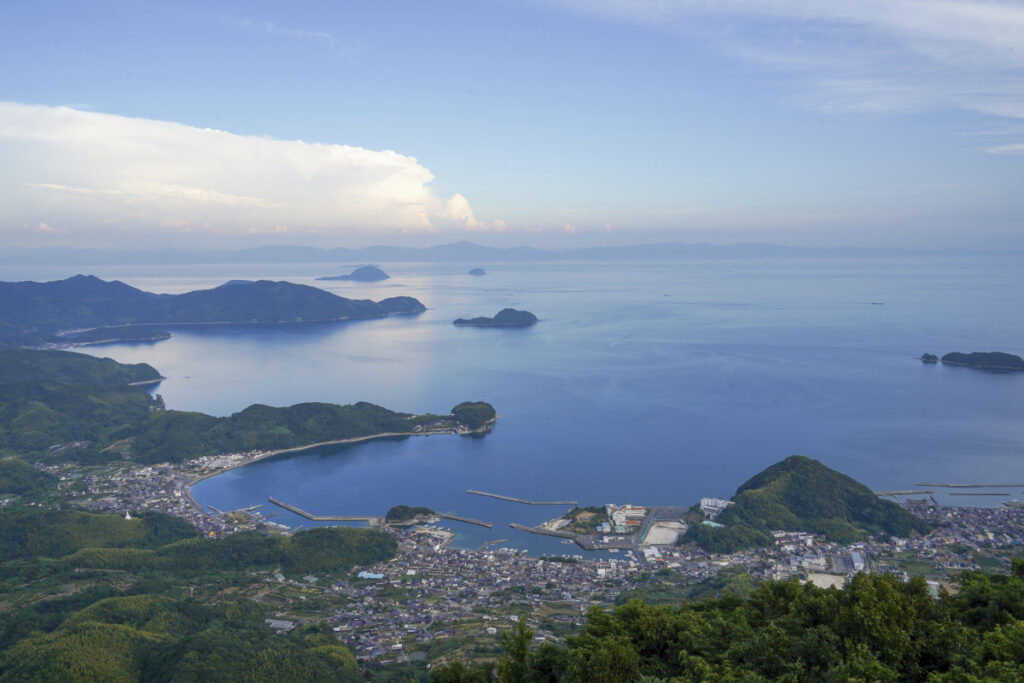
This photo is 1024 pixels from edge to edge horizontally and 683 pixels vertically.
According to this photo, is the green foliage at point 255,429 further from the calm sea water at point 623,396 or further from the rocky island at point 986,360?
the rocky island at point 986,360

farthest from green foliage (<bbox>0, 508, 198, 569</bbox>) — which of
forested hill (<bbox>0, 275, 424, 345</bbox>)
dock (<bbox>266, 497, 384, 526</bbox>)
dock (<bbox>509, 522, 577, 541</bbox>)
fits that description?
forested hill (<bbox>0, 275, 424, 345</bbox>)

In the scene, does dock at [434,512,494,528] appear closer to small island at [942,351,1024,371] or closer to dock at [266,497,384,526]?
dock at [266,497,384,526]

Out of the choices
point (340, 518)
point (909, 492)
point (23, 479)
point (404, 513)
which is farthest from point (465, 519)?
point (23, 479)

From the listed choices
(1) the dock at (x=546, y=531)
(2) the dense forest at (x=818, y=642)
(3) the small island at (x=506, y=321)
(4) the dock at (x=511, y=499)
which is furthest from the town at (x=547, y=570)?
(3) the small island at (x=506, y=321)

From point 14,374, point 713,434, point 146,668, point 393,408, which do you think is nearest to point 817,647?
point 146,668

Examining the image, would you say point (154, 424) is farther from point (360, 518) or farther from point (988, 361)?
point (988, 361)

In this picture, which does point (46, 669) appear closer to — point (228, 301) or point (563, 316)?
point (563, 316)

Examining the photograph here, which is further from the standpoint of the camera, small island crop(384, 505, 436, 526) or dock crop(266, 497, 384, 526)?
dock crop(266, 497, 384, 526)
